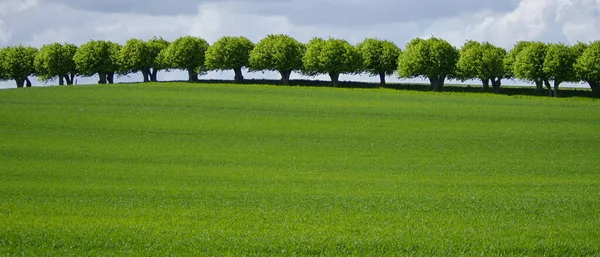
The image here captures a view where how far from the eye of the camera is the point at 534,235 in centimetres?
2189

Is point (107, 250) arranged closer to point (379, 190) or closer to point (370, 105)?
point (379, 190)

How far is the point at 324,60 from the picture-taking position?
103m

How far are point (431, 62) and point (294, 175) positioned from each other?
69365 mm

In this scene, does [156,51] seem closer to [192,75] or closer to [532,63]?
[192,75]

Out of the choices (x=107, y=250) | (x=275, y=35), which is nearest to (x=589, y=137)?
(x=107, y=250)

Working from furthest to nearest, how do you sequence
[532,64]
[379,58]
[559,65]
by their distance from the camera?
[379,58]
[532,64]
[559,65]

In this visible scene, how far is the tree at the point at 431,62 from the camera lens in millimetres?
102312

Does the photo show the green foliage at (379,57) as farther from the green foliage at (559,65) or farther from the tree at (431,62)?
the green foliage at (559,65)

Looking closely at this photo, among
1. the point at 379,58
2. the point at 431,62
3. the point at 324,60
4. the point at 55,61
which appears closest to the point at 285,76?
the point at 324,60

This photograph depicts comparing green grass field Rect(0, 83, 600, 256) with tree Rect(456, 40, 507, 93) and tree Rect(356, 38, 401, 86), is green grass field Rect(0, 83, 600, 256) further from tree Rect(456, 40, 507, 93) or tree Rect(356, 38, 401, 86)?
tree Rect(356, 38, 401, 86)

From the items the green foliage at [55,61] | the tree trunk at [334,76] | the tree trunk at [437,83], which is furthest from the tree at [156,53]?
the tree trunk at [437,83]

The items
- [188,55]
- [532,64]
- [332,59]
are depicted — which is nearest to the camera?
[532,64]

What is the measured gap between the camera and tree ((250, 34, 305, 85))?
104625mm

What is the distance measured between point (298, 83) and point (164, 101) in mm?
37564
